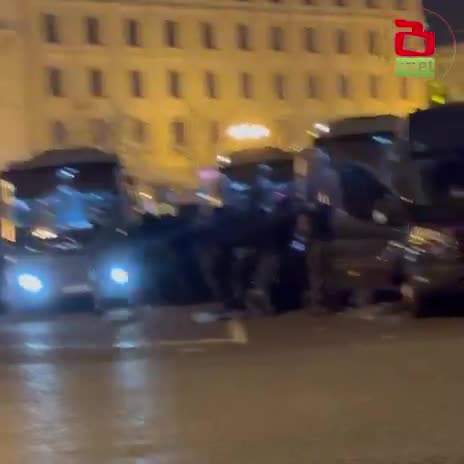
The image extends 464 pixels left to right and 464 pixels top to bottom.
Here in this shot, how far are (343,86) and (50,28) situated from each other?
1965 centimetres

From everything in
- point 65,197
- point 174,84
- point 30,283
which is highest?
point 174,84

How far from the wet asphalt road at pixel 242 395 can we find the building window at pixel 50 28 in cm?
6069

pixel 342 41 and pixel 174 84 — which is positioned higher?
pixel 342 41

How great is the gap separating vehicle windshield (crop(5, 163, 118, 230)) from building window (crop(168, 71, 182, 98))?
187 feet

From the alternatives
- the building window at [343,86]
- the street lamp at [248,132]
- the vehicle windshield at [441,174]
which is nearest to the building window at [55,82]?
the street lamp at [248,132]

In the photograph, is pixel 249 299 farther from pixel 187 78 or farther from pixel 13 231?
pixel 187 78

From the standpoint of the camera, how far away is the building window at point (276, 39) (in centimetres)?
8288

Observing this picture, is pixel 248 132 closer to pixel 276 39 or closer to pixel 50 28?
pixel 276 39

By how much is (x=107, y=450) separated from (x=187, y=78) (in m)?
72.7

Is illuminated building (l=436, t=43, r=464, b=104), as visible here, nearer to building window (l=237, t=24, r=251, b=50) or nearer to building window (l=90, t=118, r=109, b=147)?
building window (l=237, t=24, r=251, b=50)

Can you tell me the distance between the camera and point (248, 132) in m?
79.5

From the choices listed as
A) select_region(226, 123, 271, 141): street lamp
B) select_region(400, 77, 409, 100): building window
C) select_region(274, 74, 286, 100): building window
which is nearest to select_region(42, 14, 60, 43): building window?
select_region(226, 123, 271, 141): street lamp

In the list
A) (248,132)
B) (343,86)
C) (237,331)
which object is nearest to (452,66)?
(248,132)

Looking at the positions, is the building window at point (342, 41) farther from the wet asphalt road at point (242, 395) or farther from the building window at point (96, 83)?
the wet asphalt road at point (242, 395)
